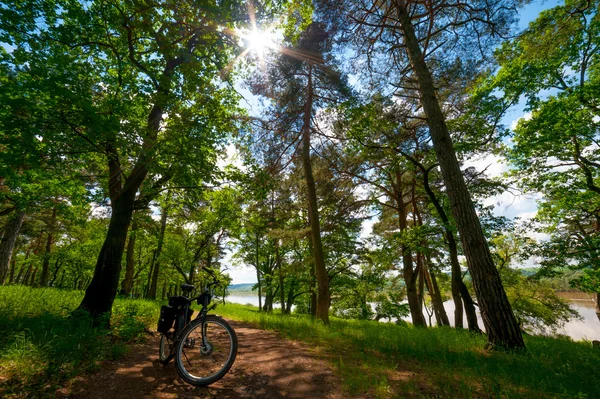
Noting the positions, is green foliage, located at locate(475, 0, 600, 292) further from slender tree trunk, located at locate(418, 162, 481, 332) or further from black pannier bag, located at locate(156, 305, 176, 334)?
black pannier bag, located at locate(156, 305, 176, 334)

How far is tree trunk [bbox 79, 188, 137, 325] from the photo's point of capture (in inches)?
220

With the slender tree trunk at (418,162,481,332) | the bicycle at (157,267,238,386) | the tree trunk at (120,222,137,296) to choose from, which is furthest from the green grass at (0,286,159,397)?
the tree trunk at (120,222,137,296)

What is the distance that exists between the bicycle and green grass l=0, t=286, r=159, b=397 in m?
1.08

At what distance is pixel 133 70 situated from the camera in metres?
7.52

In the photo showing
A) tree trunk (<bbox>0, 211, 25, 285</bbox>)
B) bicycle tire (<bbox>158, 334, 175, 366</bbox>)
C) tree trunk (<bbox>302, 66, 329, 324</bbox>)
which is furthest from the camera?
tree trunk (<bbox>0, 211, 25, 285</bbox>)

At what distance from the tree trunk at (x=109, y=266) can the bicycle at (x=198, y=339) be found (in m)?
2.59

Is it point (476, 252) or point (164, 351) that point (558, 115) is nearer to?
point (476, 252)

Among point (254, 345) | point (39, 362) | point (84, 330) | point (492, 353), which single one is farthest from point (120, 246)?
point (492, 353)

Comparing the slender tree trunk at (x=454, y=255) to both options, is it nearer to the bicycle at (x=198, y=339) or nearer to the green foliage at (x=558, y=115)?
the green foliage at (x=558, y=115)

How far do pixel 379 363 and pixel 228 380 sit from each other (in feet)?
8.03

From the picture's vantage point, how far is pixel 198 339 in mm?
3553

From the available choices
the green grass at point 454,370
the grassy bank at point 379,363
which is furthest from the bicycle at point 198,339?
the green grass at point 454,370

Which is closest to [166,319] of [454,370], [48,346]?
[48,346]

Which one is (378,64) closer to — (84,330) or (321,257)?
(321,257)
